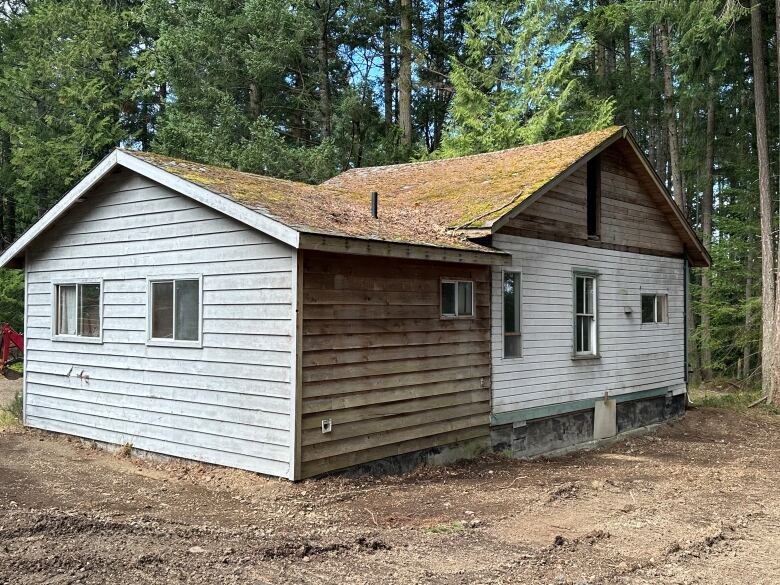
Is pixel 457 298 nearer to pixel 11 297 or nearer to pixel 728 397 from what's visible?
pixel 728 397

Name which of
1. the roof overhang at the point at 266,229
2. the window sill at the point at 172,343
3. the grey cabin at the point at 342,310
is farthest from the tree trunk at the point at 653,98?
the window sill at the point at 172,343

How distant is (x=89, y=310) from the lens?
10.4 metres

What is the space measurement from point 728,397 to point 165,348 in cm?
1578

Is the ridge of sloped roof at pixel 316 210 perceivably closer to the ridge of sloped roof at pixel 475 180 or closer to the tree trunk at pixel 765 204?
the ridge of sloped roof at pixel 475 180

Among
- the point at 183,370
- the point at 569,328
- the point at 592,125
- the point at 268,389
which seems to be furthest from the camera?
the point at 592,125

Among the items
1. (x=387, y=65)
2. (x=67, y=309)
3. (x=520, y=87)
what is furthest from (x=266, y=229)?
(x=387, y=65)

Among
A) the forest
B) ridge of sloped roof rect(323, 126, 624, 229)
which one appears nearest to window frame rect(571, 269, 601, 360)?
ridge of sloped roof rect(323, 126, 624, 229)

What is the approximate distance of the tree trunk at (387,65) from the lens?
2678cm

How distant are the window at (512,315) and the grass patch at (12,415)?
8295 millimetres

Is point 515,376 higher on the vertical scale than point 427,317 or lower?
lower

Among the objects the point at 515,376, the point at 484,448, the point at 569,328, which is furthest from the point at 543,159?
the point at 484,448

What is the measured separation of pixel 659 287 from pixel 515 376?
5.60m

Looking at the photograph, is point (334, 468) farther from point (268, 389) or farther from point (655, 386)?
point (655, 386)

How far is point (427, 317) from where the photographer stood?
9156 millimetres
